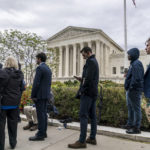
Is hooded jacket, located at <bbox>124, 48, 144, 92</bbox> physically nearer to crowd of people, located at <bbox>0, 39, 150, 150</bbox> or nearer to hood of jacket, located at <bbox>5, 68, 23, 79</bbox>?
crowd of people, located at <bbox>0, 39, 150, 150</bbox>

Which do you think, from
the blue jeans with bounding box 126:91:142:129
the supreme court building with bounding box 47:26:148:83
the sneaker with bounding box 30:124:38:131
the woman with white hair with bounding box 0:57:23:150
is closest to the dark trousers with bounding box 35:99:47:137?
the woman with white hair with bounding box 0:57:23:150

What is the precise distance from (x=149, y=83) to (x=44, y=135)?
3.08 metres

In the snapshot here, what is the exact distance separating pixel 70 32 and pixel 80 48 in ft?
22.0

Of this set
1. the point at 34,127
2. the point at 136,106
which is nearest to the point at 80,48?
the point at 34,127

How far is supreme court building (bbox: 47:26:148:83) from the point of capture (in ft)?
160

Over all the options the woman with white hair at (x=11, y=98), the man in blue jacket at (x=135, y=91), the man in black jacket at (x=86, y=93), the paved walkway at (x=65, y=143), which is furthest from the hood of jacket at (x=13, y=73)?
the man in blue jacket at (x=135, y=91)

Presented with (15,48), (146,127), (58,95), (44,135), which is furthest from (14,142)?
(15,48)

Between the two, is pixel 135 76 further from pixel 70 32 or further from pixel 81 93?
pixel 70 32

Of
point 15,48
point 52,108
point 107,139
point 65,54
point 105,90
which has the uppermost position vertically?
point 65,54

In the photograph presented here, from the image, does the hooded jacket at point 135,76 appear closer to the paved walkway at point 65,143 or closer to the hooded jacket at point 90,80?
the hooded jacket at point 90,80

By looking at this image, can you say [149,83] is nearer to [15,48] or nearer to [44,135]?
[44,135]

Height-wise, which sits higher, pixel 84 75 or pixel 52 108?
pixel 84 75

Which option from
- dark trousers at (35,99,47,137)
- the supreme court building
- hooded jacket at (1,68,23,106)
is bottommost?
dark trousers at (35,99,47,137)

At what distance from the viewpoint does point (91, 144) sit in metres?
3.81
